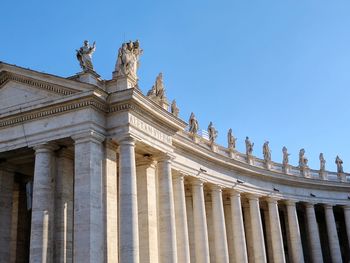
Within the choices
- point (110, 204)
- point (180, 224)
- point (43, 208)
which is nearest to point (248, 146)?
point (180, 224)

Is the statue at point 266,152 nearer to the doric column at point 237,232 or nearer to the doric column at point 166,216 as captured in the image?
the doric column at point 237,232

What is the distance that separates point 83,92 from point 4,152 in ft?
29.0

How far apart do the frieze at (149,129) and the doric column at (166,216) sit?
163 cm

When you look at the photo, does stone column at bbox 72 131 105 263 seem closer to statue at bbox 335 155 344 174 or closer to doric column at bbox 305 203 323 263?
doric column at bbox 305 203 323 263

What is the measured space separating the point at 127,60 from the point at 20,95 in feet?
30.7

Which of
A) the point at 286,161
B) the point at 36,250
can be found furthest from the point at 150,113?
the point at 286,161

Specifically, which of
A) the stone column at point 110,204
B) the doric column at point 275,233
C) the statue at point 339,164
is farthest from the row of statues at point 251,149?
the stone column at point 110,204

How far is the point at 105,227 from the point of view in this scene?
3778 cm

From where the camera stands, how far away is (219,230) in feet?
178

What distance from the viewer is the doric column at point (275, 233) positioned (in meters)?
62.5

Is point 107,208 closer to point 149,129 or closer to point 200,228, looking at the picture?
point 149,129

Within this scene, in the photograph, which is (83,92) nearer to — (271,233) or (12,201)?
(12,201)

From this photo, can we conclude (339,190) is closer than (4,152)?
No

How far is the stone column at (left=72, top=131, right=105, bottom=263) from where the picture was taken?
35.6 metres
